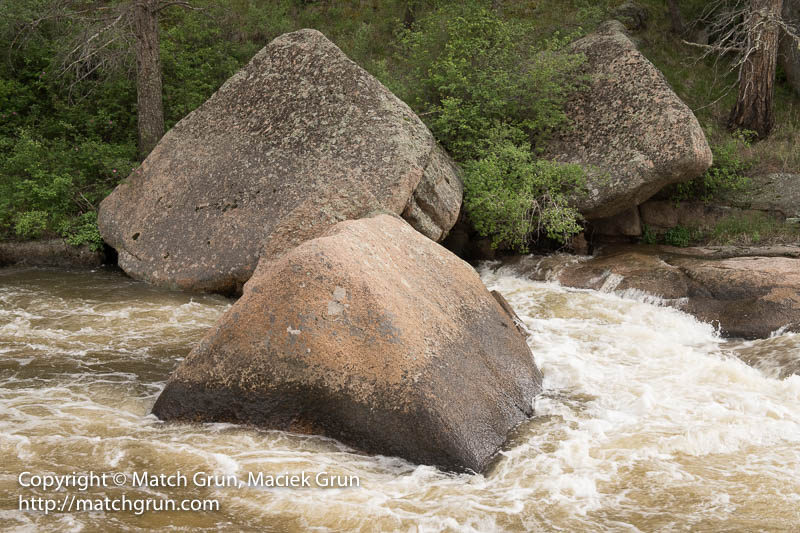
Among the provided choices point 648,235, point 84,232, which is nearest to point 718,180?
point 648,235

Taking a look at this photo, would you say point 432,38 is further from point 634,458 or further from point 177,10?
point 634,458

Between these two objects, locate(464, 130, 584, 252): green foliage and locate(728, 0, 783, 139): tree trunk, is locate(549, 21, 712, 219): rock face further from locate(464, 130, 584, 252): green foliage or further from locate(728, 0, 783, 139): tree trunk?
locate(728, 0, 783, 139): tree trunk

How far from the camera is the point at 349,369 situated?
5.39m

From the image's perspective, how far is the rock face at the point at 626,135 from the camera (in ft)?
36.6

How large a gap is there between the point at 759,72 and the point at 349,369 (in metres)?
11.9

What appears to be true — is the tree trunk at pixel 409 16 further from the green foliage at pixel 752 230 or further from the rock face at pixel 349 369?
the rock face at pixel 349 369

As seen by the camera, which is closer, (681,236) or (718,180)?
(681,236)

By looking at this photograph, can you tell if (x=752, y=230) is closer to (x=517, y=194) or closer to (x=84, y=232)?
(x=517, y=194)

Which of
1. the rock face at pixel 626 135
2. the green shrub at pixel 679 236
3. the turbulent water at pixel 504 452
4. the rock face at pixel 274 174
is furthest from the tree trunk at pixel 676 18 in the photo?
the turbulent water at pixel 504 452

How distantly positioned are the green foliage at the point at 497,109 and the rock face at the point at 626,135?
1.13 ft

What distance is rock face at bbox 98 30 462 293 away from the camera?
371 inches

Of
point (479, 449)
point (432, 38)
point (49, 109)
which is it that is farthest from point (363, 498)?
point (49, 109)

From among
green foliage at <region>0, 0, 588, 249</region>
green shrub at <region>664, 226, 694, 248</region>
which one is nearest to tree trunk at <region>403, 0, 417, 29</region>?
green foliage at <region>0, 0, 588, 249</region>

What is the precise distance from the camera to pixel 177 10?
16.4 meters
